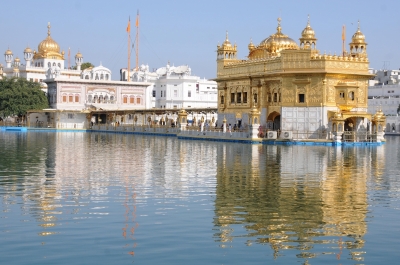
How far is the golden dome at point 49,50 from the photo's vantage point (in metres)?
93.0

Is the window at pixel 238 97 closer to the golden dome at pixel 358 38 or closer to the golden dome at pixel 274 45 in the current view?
the golden dome at pixel 274 45

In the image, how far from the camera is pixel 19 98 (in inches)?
2933

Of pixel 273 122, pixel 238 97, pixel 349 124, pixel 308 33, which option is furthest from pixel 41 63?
pixel 349 124

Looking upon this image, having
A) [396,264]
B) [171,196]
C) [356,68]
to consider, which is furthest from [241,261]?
[356,68]

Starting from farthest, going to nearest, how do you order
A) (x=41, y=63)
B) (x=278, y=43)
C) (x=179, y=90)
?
(x=41, y=63) → (x=179, y=90) → (x=278, y=43)

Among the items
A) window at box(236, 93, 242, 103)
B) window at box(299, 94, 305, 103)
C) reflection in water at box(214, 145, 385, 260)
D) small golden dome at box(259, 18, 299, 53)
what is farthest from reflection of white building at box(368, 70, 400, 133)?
reflection in water at box(214, 145, 385, 260)

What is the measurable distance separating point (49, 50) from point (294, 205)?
274 feet

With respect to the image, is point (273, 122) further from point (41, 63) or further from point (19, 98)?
point (41, 63)

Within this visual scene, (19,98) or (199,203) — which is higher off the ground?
(19,98)

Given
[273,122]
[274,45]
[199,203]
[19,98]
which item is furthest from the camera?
[19,98]

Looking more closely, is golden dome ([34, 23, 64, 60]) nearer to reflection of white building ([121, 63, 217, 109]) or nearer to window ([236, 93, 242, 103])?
reflection of white building ([121, 63, 217, 109])

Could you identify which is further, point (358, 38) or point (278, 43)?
point (278, 43)

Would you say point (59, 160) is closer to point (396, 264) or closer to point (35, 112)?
point (396, 264)

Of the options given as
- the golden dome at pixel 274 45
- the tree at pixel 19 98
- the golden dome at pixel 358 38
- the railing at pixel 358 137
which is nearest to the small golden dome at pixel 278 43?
the golden dome at pixel 274 45
